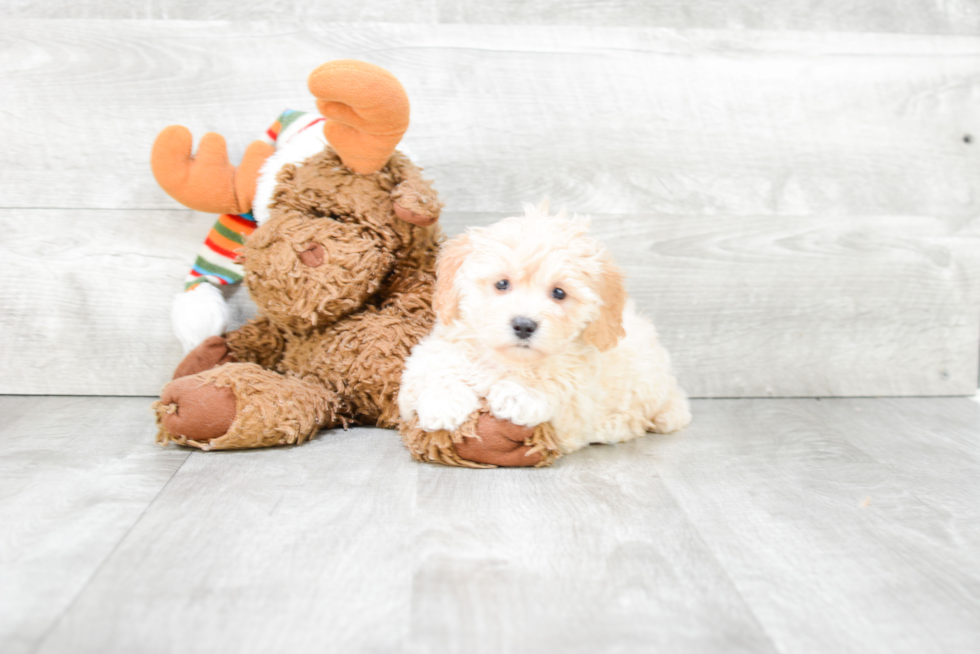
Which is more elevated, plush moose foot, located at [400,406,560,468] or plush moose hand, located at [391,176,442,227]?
plush moose hand, located at [391,176,442,227]

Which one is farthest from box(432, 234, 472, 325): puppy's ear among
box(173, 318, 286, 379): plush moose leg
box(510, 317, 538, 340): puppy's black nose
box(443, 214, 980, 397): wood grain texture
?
box(443, 214, 980, 397): wood grain texture

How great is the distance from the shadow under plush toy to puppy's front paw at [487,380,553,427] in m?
0.02

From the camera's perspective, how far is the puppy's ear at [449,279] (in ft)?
3.26

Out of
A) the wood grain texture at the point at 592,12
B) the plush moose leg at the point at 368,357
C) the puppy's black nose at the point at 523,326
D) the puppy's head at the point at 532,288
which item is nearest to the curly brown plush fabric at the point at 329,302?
the plush moose leg at the point at 368,357

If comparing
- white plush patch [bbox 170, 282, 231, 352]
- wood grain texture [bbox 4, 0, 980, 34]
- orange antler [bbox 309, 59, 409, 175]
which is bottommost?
white plush patch [bbox 170, 282, 231, 352]

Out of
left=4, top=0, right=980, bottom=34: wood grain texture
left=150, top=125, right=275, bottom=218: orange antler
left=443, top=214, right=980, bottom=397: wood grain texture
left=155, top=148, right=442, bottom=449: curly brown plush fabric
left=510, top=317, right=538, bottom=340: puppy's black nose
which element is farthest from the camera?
left=443, top=214, right=980, bottom=397: wood grain texture

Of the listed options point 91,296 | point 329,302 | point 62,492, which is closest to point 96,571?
point 62,492

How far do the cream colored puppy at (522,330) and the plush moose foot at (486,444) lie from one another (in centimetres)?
1

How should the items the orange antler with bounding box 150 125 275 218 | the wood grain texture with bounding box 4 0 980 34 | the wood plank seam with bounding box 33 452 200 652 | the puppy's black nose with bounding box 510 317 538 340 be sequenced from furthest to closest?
the wood grain texture with bounding box 4 0 980 34 < the orange antler with bounding box 150 125 275 218 < the puppy's black nose with bounding box 510 317 538 340 < the wood plank seam with bounding box 33 452 200 652

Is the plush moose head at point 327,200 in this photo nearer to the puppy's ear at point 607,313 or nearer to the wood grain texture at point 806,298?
the puppy's ear at point 607,313

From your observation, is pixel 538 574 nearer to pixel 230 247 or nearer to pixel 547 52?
pixel 230 247

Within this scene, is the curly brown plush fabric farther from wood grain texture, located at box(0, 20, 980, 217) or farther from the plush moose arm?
wood grain texture, located at box(0, 20, 980, 217)

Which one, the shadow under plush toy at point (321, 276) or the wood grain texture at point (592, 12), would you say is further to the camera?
the wood grain texture at point (592, 12)

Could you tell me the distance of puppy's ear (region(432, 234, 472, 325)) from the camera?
0.99 metres
